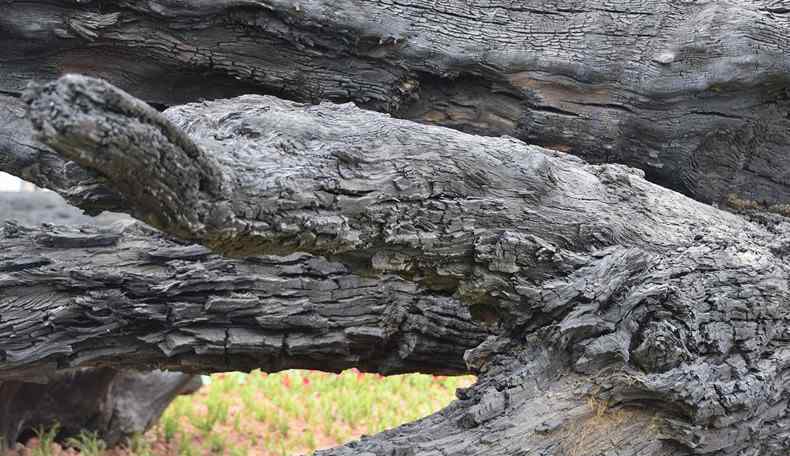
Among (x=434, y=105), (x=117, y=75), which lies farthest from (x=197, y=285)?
(x=434, y=105)

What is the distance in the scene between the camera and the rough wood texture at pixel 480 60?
3480mm

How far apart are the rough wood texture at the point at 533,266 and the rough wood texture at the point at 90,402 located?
406cm

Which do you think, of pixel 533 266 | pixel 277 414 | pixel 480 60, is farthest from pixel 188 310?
pixel 277 414

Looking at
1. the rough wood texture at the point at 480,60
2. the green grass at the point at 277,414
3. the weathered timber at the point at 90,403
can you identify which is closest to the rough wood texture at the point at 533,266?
the rough wood texture at the point at 480,60

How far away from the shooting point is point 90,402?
6.38 metres

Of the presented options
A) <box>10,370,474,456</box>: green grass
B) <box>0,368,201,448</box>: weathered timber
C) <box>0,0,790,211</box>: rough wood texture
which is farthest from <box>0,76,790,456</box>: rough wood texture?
→ <box>10,370,474,456</box>: green grass

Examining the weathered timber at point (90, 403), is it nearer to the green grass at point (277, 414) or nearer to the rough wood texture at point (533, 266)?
the green grass at point (277, 414)

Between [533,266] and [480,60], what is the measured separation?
1.12m

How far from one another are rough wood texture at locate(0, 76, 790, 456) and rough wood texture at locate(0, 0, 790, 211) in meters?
0.60

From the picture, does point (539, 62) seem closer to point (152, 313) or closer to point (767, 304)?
point (767, 304)

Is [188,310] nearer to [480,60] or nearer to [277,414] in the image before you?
[480,60]

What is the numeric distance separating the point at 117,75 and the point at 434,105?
1259 millimetres

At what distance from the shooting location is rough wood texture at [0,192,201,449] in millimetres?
6141

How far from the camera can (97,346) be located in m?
3.36
